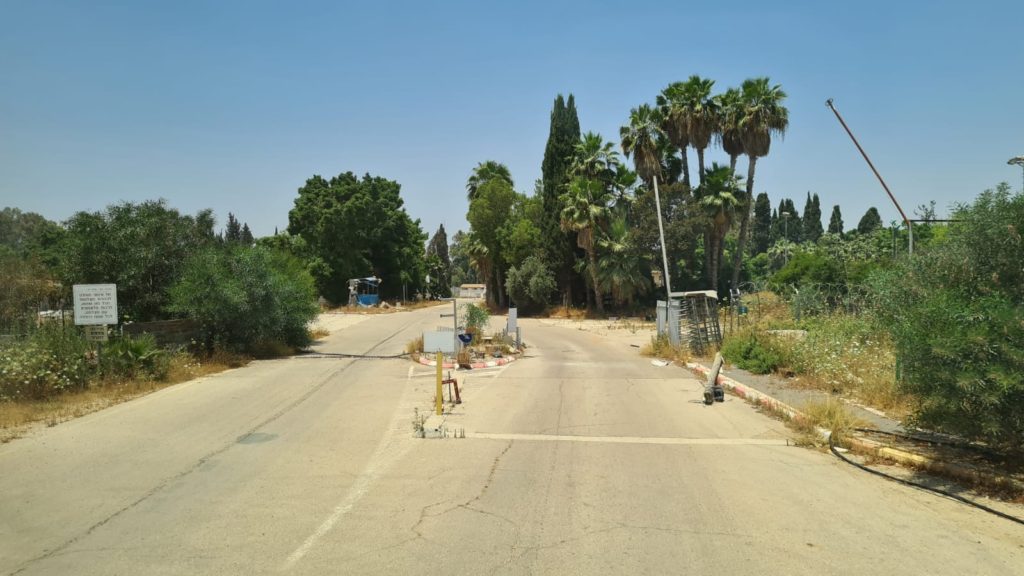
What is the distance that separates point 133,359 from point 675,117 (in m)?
38.3

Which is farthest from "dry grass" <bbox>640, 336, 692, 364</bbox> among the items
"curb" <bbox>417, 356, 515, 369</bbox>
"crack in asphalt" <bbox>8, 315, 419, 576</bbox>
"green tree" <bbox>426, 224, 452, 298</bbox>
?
"green tree" <bbox>426, 224, 452, 298</bbox>

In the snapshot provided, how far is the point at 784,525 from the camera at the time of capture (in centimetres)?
604

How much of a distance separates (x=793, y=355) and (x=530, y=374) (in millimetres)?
6630

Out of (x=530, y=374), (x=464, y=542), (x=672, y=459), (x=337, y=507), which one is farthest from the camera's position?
(x=530, y=374)

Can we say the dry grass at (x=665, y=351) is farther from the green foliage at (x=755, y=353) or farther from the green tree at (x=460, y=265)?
the green tree at (x=460, y=265)

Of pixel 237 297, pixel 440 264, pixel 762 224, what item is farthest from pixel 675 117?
pixel 762 224

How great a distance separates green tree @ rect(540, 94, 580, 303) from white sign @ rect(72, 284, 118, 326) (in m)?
39.7

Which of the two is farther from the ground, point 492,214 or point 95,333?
point 492,214

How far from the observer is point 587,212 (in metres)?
46.5

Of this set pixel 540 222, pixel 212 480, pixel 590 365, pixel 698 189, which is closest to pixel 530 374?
pixel 590 365

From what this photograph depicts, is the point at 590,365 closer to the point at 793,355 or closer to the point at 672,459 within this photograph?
the point at 793,355

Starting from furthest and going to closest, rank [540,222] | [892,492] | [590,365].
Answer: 1. [540,222]
2. [590,365]
3. [892,492]

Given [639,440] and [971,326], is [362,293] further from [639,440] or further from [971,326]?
[971,326]

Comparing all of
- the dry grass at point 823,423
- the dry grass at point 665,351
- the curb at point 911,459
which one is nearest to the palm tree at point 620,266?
the dry grass at point 665,351
